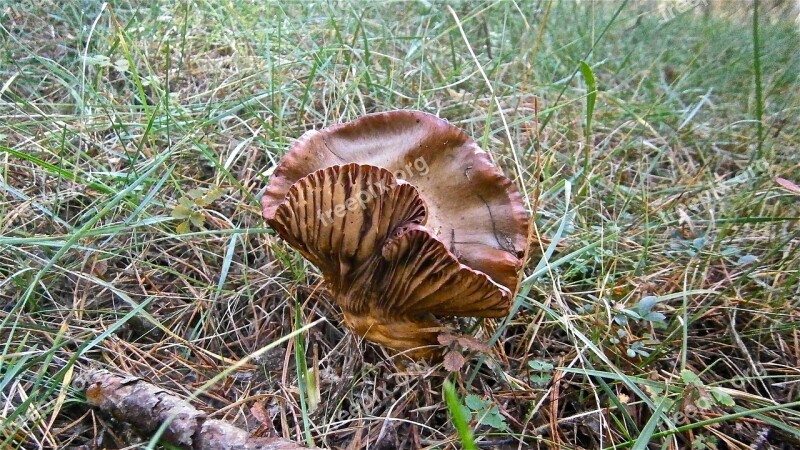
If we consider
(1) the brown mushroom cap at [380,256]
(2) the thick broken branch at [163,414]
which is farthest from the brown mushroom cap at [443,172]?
(2) the thick broken branch at [163,414]

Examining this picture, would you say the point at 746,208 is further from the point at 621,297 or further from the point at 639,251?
the point at 621,297

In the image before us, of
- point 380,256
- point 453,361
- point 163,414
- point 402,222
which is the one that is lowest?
point 453,361

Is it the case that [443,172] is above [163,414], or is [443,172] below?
above

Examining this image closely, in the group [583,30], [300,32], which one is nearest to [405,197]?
[300,32]

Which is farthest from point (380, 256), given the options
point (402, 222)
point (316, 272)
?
point (316, 272)

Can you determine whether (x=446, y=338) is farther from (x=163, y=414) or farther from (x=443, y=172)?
(x=163, y=414)

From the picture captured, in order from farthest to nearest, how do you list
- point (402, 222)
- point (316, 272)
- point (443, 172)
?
point (316, 272) → point (443, 172) → point (402, 222)

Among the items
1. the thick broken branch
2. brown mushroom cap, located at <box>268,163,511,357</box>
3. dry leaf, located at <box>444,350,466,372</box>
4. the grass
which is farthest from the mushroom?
the thick broken branch
